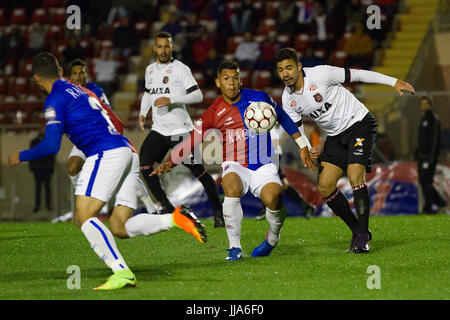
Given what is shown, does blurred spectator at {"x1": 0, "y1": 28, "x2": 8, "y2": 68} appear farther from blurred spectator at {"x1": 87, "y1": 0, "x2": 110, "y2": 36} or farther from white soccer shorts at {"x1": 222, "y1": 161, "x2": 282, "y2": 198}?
white soccer shorts at {"x1": 222, "y1": 161, "x2": 282, "y2": 198}

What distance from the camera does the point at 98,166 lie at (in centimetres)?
587

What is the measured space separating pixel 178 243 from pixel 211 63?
9.60 metres

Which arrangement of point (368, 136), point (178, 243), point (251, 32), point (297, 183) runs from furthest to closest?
point (251, 32) < point (297, 183) < point (178, 243) < point (368, 136)

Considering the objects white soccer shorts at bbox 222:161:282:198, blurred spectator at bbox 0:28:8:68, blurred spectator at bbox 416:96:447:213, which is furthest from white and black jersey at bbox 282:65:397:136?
blurred spectator at bbox 0:28:8:68

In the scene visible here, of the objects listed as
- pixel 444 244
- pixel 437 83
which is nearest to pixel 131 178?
pixel 444 244

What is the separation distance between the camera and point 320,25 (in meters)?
17.6

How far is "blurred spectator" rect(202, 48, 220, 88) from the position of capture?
17344mm

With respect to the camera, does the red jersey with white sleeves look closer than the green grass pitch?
No

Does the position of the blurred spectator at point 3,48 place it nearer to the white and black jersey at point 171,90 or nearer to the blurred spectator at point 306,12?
the blurred spectator at point 306,12

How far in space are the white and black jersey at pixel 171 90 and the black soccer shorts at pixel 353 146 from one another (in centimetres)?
262

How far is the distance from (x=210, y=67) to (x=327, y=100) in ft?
33.4

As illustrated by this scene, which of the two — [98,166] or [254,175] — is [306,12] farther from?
[98,166]

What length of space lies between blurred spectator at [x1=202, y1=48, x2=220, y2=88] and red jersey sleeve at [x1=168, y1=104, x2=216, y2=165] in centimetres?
997
